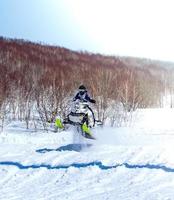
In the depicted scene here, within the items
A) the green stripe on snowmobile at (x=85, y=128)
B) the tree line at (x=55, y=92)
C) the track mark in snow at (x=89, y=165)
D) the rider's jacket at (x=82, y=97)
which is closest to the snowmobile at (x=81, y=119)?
the green stripe on snowmobile at (x=85, y=128)

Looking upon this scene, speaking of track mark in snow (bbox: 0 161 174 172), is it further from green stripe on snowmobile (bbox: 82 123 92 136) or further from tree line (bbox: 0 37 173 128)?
tree line (bbox: 0 37 173 128)

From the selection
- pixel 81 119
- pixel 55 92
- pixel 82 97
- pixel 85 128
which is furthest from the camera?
pixel 55 92

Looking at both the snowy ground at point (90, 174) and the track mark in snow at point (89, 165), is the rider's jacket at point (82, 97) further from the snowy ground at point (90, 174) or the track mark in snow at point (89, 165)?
the track mark in snow at point (89, 165)

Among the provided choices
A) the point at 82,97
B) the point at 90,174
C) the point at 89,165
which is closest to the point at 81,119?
the point at 82,97

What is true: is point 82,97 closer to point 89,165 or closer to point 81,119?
point 81,119

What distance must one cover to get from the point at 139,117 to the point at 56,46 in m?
36.5

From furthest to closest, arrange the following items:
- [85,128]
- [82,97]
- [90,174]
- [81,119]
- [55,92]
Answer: [55,92] → [82,97] → [81,119] → [85,128] → [90,174]

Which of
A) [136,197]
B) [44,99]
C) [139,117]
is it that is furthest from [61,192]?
[139,117]

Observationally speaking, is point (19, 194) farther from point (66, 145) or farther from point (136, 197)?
point (66, 145)

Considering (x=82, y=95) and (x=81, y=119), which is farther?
(x=82, y=95)

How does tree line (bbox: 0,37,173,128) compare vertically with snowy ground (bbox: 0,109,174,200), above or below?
above

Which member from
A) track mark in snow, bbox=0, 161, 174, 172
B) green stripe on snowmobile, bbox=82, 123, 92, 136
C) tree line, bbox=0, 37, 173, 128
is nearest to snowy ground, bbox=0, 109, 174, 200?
track mark in snow, bbox=0, 161, 174, 172

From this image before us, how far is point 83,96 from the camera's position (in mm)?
12516

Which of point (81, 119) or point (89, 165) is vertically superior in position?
point (81, 119)
